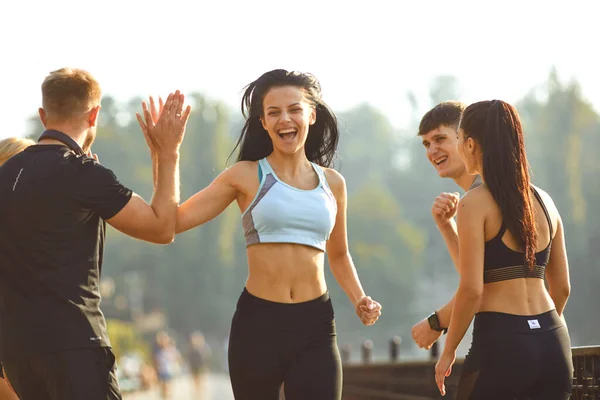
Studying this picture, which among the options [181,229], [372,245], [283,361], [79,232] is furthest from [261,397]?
[372,245]

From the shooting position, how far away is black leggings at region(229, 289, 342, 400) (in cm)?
697

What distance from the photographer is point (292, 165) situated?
24.6 feet

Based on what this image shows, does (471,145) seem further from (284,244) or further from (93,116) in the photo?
(93,116)

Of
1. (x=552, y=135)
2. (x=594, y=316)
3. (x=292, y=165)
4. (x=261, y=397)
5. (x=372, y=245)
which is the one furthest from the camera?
(x=372, y=245)

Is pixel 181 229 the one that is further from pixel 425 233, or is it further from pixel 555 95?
pixel 425 233

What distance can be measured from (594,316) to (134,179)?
4985 cm

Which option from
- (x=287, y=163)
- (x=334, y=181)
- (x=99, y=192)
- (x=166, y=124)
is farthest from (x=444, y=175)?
(x=99, y=192)

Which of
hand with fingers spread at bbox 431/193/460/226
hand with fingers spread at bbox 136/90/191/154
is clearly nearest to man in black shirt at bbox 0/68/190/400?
hand with fingers spread at bbox 136/90/191/154

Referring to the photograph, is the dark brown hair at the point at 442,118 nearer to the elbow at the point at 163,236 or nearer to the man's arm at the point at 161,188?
the man's arm at the point at 161,188

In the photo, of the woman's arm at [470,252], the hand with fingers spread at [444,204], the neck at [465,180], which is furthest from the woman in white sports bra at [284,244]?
the woman's arm at [470,252]

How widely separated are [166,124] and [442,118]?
77.8 inches

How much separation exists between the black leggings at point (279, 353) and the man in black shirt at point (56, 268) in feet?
2.90

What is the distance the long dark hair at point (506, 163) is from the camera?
6.40m

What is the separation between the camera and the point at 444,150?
814 centimetres
